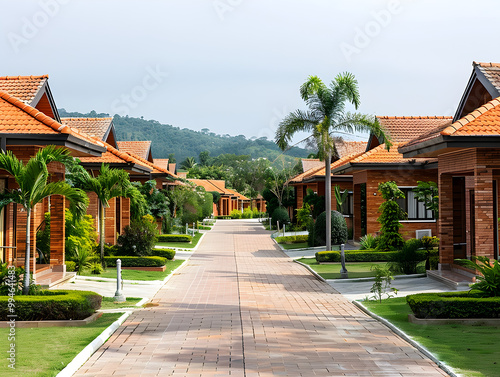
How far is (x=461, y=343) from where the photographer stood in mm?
9086

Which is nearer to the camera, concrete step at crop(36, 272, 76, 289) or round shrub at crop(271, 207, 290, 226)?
concrete step at crop(36, 272, 76, 289)

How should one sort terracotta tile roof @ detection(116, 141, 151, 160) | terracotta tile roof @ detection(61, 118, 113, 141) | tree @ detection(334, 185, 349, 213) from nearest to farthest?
terracotta tile roof @ detection(61, 118, 113, 141) → tree @ detection(334, 185, 349, 213) → terracotta tile roof @ detection(116, 141, 151, 160)

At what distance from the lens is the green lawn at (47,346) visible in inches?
290

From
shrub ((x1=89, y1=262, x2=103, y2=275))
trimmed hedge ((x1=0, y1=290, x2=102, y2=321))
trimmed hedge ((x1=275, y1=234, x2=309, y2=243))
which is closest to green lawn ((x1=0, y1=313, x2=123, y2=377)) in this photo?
trimmed hedge ((x1=0, y1=290, x2=102, y2=321))

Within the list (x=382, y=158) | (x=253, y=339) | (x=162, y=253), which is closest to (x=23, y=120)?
(x=253, y=339)

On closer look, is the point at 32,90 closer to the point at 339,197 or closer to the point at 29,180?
the point at 29,180

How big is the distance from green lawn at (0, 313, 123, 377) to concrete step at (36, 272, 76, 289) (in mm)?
3997

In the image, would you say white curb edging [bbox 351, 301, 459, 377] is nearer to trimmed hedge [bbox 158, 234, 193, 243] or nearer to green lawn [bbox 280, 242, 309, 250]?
green lawn [bbox 280, 242, 309, 250]

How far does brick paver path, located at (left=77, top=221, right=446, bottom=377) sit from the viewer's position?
24.9ft

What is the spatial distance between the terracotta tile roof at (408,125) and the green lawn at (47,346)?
21216mm

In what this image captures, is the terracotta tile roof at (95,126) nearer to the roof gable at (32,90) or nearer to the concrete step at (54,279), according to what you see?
the roof gable at (32,90)

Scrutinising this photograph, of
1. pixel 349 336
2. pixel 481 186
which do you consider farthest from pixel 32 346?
pixel 481 186

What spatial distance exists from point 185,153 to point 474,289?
146 metres

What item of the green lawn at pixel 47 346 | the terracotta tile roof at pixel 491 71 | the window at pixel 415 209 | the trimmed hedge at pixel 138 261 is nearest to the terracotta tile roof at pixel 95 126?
the trimmed hedge at pixel 138 261
